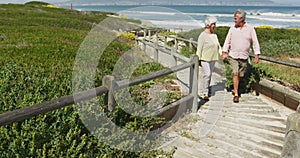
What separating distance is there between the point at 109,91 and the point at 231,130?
234cm

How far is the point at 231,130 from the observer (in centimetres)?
539

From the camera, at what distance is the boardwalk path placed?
15.3 feet

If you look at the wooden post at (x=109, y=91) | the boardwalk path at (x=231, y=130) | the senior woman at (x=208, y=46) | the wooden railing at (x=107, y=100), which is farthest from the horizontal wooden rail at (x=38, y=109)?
the senior woman at (x=208, y=46)

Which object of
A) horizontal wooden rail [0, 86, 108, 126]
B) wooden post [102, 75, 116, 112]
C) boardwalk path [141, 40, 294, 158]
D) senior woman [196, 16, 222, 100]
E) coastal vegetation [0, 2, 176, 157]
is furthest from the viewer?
senior woman [196, 16, 222, 100]

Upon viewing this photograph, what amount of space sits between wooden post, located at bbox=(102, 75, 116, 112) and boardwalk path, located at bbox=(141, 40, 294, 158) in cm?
106

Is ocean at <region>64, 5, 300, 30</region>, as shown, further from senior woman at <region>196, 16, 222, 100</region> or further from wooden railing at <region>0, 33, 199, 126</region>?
wooden railing at <region>0, 33, 199, 126</region>

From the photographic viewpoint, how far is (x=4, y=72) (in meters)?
5.78

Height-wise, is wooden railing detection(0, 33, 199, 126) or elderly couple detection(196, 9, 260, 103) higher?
elderly couple detection(196, 9, 260, 103)

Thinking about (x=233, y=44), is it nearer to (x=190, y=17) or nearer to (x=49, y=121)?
(x=190, y=17)

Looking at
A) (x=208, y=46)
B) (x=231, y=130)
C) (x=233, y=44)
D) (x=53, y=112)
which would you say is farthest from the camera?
(x=233, y=44)

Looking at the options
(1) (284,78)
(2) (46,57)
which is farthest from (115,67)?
(1) (284,78)

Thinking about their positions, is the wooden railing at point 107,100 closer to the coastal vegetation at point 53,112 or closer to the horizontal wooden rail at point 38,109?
the horizontal wooden rail at point 38,109

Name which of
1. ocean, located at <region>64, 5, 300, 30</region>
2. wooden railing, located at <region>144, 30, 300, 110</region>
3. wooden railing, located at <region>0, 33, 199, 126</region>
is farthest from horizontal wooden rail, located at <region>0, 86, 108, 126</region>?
wooden railing, located at <region>144, 30, 300, 110</region>

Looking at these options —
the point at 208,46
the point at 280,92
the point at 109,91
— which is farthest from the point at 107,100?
the point at 280,92
